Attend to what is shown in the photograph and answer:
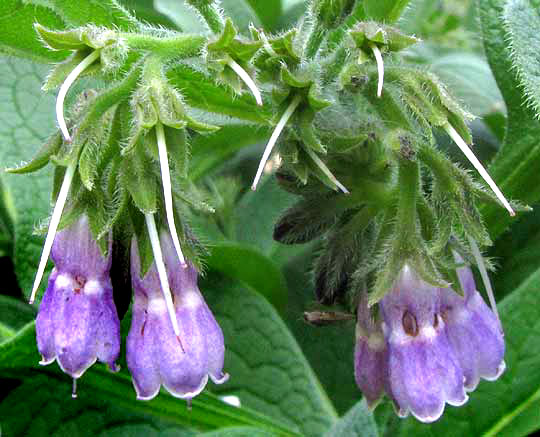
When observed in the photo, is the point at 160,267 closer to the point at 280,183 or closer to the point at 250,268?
the point at 280,183

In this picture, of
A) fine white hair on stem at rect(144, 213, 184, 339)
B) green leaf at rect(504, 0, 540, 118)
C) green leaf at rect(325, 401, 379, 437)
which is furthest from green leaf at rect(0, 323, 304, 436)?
green leaf at rect(504, 0, 540, 118)

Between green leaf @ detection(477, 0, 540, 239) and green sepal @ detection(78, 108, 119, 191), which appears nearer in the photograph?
green sepal @ detection(78, 108, 119, 191)

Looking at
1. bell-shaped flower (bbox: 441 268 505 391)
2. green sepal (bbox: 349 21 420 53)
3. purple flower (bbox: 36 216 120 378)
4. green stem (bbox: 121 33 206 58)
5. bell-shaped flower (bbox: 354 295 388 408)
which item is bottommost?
purple flower (bbox: 36 216 120 378)

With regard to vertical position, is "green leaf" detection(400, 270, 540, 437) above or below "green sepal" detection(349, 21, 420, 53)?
below

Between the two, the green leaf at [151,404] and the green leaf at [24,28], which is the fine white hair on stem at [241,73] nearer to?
the green leaf at [24,28]

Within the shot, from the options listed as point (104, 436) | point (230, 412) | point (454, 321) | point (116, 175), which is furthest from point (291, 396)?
point (116, 175)

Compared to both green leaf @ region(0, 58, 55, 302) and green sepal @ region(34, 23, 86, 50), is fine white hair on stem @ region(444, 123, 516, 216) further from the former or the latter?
green leaf @ region(0, 58, 55, 302)

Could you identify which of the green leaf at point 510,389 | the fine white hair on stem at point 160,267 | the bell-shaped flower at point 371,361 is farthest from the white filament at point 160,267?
the green leaf at point 510,389
